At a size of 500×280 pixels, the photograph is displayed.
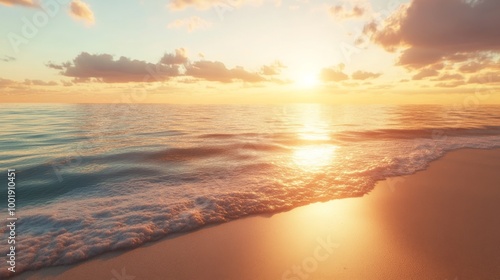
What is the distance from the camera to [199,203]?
833cm

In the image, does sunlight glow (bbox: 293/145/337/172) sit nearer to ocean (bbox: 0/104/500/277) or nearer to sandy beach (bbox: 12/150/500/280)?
ocean (bbox: 0/104/500/277)

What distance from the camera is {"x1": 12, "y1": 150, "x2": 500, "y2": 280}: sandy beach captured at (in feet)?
16.3

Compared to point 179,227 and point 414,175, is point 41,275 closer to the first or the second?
point 179,227

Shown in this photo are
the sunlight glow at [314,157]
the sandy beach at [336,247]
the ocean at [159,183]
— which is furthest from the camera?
the sunlight glow at [314,157]

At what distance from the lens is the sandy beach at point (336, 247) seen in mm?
4953

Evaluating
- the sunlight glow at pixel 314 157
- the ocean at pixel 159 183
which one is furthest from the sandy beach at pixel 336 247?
the sunlight glow at pixel 314 157

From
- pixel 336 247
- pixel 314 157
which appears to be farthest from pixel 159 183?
pixel 314 157

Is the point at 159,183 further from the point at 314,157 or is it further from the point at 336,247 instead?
the point at 314,157

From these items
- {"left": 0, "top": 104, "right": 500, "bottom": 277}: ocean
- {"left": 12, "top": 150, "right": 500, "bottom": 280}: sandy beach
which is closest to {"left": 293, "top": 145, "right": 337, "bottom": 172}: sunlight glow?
{"left": 0, "top": 104, "right": 500, "bottom": 277}: ocean

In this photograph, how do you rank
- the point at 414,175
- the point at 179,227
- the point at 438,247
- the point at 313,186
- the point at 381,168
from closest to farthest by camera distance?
1. the point at 438,247
2. the point at 179,227
3. the point at 313,186
4. the point at 414,175
5. the point at 381,168

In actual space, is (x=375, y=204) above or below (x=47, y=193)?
above

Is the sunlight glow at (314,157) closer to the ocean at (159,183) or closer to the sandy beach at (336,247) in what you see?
the ocean at (159,183)

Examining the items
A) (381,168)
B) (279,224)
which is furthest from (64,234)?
(381,168)

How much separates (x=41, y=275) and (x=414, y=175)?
13.2m
